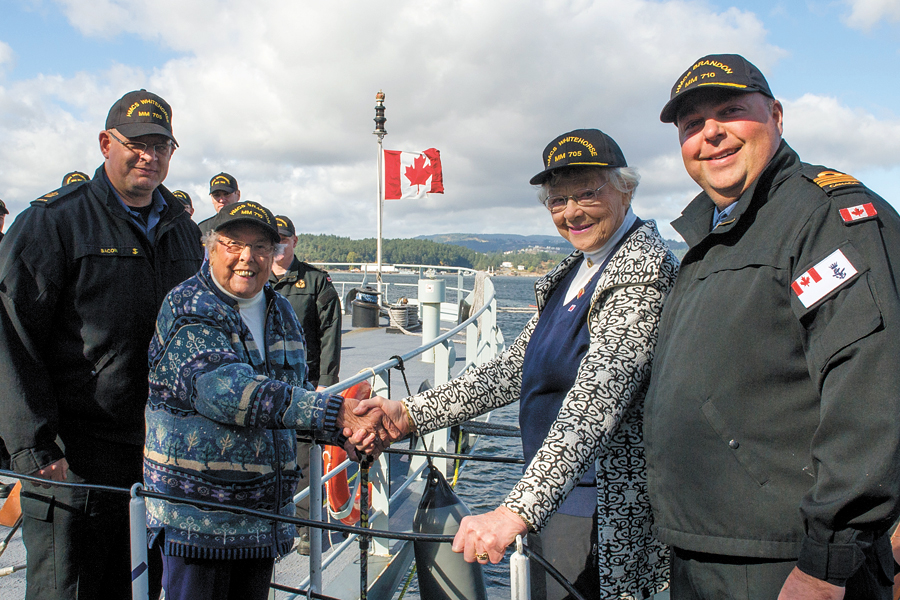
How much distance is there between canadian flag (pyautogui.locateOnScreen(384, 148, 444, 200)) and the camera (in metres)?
14.0

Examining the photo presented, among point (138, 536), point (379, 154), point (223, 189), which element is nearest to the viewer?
point (138, 536)

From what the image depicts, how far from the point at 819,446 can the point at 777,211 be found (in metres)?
0.59

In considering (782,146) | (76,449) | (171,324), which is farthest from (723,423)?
(76,449)

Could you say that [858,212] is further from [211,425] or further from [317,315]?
[317,315]

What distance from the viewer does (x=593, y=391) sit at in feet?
5.39

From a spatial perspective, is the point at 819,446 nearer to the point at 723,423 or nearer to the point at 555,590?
the point at 723,423

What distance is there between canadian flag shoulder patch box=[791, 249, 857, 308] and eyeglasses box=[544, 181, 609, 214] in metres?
0.78

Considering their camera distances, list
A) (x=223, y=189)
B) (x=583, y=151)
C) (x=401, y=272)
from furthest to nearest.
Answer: (x=401, y=272), (x=223, y=189), (x=583, y=151)

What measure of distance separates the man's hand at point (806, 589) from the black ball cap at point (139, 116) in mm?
2689

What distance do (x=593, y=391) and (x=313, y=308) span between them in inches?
131

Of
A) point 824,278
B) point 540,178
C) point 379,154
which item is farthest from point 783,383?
point 379,154

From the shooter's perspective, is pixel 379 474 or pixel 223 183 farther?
pixel 223 183

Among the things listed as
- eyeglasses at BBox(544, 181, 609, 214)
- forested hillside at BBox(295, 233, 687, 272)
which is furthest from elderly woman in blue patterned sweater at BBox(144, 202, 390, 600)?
forested hillside at BBox(295, 233, 687, 272)

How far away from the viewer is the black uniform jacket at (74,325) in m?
2.15
